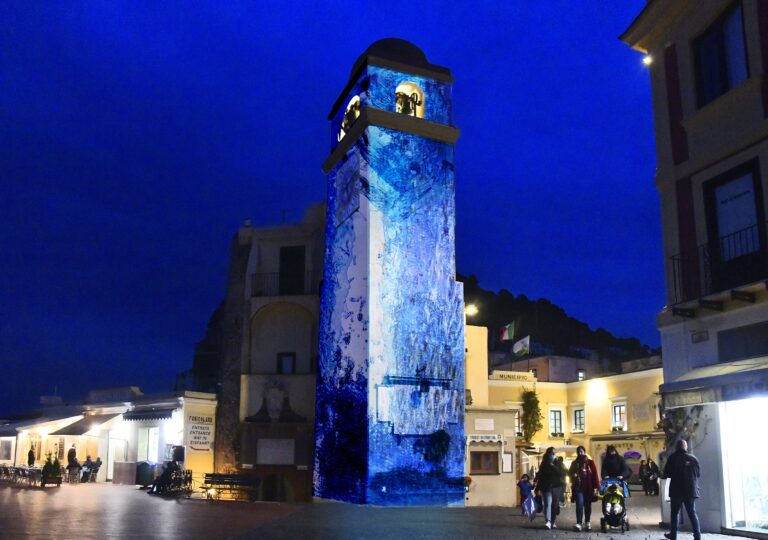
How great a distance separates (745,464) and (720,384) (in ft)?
6.92

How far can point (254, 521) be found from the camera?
52.3ft

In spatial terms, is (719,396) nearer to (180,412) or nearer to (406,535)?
(406,535)

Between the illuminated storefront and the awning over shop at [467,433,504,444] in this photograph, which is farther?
the illuminated storefront

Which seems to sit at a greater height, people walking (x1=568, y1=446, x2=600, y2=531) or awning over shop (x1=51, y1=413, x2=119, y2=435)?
awning over shop (x1=51, y1=413, x2=119, y2=435)

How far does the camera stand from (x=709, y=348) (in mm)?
13695

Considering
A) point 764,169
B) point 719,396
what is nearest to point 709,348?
point 719,396

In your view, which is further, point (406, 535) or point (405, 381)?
point (405, 381)

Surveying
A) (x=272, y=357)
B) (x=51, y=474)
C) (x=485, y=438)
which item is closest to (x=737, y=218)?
(x=485, y=438)

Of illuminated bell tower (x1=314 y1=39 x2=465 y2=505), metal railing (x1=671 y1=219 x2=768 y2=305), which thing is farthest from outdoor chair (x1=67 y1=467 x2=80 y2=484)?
metal railing (x1=671 y1=219 x2=768 y2=305)

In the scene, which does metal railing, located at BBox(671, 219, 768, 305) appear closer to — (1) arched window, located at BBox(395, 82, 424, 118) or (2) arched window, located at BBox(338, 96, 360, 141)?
(1) arched window, located at BBox(395, 82, 424, 118)

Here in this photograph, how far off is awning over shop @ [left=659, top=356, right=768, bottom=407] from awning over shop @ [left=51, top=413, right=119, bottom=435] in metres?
27.8

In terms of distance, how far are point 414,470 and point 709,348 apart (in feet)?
38.1

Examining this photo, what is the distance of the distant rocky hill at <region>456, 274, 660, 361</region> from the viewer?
71438 mm

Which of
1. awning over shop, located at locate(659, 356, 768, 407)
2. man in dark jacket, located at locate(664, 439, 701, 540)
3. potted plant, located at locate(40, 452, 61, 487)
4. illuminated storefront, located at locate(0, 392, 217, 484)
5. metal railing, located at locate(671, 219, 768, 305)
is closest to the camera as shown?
awning over shop, located at locate(659, 356, 768, 407)
